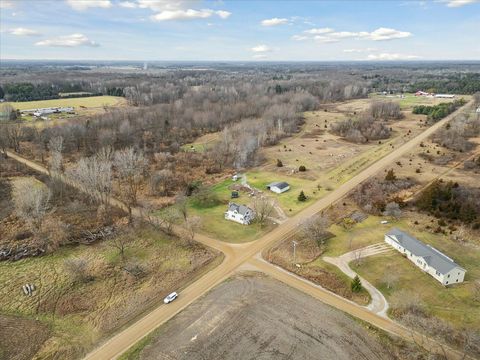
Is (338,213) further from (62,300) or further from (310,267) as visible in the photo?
(62,300)

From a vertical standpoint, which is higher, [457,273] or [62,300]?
[457,273]

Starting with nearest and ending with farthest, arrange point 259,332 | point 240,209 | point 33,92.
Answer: point 259,332, point 240,209, point 33,92

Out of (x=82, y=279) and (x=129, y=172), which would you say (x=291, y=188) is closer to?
(x=129, y=172)

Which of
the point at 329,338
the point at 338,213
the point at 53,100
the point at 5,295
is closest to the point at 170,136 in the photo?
the point at 338,213

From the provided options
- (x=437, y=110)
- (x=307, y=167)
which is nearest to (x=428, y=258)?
(x=307, y=167)

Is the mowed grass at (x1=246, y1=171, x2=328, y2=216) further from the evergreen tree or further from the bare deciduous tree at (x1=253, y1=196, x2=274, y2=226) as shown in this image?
the evergreen tree

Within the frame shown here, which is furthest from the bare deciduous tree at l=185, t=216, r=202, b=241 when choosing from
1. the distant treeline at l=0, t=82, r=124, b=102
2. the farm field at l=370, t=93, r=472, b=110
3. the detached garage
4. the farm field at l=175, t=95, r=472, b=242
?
the distant treeline at l=0, t=82, r=124, b=102
